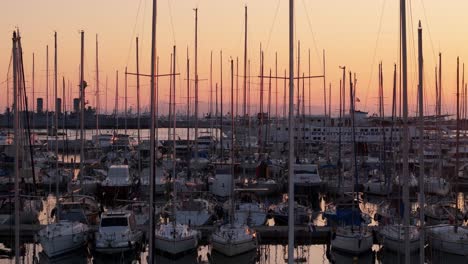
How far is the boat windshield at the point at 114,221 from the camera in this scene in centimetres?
2347

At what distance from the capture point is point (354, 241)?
23031 mm

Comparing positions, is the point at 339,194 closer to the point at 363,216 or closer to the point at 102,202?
the point at 363,216

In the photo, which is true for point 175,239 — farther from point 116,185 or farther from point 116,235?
point 116,185

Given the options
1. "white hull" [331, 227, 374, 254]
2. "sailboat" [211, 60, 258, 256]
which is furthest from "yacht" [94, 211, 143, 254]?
"white hull" [331, 227, 374, 254]

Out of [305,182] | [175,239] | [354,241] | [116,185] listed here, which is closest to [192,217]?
[175,239]

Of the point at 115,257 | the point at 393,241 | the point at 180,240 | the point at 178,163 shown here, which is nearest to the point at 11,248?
the point at 115,257

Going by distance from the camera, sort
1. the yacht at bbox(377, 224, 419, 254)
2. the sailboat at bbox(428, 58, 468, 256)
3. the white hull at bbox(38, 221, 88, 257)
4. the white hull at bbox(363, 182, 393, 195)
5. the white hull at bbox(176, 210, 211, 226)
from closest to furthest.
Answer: the sailboat at bbox(428, 58, 468, 256), the yacht at bbox(377, 224, 419, 254), the white hull at bbox(38, 221, 88, 257), the white hull at bbox(176, 210, 211, 226), the white hull at bbox(363, 182, 393, 195)

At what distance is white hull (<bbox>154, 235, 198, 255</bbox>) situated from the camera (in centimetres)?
2275

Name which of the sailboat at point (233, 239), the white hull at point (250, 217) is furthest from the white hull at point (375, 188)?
the sailboat at point (233, 239)

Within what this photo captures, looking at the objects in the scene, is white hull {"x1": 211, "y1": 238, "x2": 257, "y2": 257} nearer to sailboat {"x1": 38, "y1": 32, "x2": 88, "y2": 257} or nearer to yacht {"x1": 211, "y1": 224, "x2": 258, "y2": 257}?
yacht {"x1": 211, "y1": 224, "x2": 258, "y2": 257}

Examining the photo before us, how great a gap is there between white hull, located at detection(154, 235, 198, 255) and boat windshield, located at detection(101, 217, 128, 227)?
4.60 feet

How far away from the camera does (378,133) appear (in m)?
76.1

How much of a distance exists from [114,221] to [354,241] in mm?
8536

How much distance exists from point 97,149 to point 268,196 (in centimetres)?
2256
